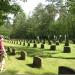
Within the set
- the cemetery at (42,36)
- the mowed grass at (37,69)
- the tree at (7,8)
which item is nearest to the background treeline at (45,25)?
the cemetery at (42,36)

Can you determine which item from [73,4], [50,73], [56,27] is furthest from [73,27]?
[50,73]

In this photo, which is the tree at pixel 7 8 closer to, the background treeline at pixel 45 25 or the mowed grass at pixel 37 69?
the mowed grass at pixel 37 69

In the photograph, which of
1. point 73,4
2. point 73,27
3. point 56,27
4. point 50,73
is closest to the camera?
point 50,73

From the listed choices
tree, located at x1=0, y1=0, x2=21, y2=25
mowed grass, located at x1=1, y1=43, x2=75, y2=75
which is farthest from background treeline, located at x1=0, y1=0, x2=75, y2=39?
mowed grass, located at x1=1, y1=43, x2=75, y2=75

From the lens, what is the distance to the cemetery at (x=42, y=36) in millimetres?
23316

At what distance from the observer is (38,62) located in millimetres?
20469

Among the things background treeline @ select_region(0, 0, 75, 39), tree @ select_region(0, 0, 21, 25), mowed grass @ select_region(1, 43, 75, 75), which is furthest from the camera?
background treeline @ select_region(0, 0, 75, 39)

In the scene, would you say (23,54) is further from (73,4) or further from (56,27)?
(56,27)

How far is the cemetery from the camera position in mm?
23316

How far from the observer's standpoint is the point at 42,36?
10931 cm

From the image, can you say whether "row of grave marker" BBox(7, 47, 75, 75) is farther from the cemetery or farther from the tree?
the tree

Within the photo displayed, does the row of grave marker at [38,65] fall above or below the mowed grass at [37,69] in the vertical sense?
above

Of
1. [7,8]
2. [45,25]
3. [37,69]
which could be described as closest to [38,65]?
[37,69]

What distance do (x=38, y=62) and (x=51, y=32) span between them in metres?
87.2
